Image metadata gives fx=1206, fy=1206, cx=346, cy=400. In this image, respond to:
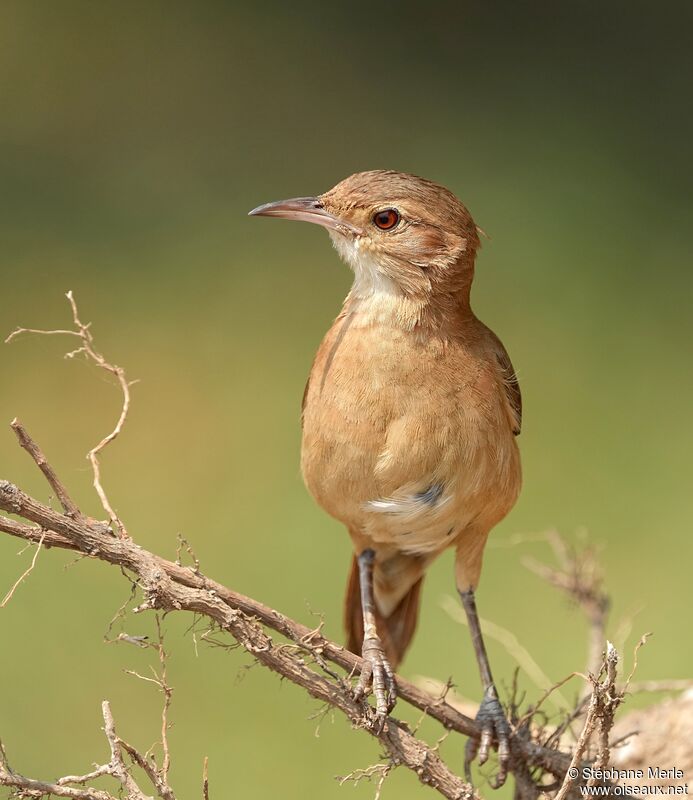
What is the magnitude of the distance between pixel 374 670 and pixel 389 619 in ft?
2.23

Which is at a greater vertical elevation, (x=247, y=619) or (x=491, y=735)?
(x=491, y=735)

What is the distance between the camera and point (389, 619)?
367cm

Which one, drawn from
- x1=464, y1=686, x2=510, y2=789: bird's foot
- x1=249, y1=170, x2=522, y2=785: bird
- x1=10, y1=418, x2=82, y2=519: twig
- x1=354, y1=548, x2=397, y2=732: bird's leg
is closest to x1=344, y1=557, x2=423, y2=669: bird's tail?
x1=354, y1=548, x2=397, y2=732: bird's leg

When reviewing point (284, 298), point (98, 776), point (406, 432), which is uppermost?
point (284, 298)

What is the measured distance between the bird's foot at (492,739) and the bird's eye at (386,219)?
126cm

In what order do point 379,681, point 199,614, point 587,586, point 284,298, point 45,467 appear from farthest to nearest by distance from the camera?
point 284,298 → point 587,586 → point 379,681 → point 199,614 → point 45,467

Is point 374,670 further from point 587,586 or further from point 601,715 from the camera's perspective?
point 587,586

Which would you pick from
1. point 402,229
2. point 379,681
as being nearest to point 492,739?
point 379,681

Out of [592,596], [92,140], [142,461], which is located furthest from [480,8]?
[592,596]

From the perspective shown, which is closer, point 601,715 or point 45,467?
point 45,467

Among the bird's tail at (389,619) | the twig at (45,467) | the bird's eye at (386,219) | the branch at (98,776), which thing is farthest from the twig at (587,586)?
the twig at (45,467)

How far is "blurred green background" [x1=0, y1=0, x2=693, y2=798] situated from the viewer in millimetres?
5363

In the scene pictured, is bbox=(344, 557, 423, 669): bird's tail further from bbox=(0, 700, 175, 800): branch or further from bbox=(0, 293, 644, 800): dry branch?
bbox=(0, 700, 175, 800): branch

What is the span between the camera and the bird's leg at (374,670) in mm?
2863
